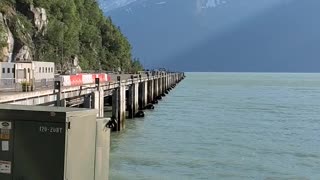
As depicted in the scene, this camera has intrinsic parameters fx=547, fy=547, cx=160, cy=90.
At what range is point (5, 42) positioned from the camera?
75500mm

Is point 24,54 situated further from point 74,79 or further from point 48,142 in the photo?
point 48,142

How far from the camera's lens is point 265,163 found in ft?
90.1

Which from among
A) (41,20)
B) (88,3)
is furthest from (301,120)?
(88,3)

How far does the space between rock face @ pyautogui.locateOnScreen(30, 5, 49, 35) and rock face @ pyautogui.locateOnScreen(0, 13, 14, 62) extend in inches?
598

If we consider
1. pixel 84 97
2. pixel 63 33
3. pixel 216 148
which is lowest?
pixel 216 148

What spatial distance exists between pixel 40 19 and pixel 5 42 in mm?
29155

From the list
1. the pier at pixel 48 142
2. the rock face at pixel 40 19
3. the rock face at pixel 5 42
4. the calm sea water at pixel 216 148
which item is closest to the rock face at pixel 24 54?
the rock face at pixel 5 42

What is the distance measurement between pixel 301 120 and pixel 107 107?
19778 millimetres

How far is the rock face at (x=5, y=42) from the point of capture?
2927 inches

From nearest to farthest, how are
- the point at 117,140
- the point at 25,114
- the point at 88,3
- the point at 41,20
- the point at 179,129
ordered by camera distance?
the point at 25,114 → the point at 117,140 → the point at 179,129 → the point at 41,20 → the point at 88,3

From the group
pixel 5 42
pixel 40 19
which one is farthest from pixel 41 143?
pixel 40 19

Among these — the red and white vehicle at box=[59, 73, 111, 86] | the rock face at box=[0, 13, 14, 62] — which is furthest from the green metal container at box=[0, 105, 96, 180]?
the rock face at box=[0, 13, 14, 62]

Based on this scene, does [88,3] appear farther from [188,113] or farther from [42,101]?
[42,101]

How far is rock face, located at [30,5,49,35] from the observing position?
332 ft
